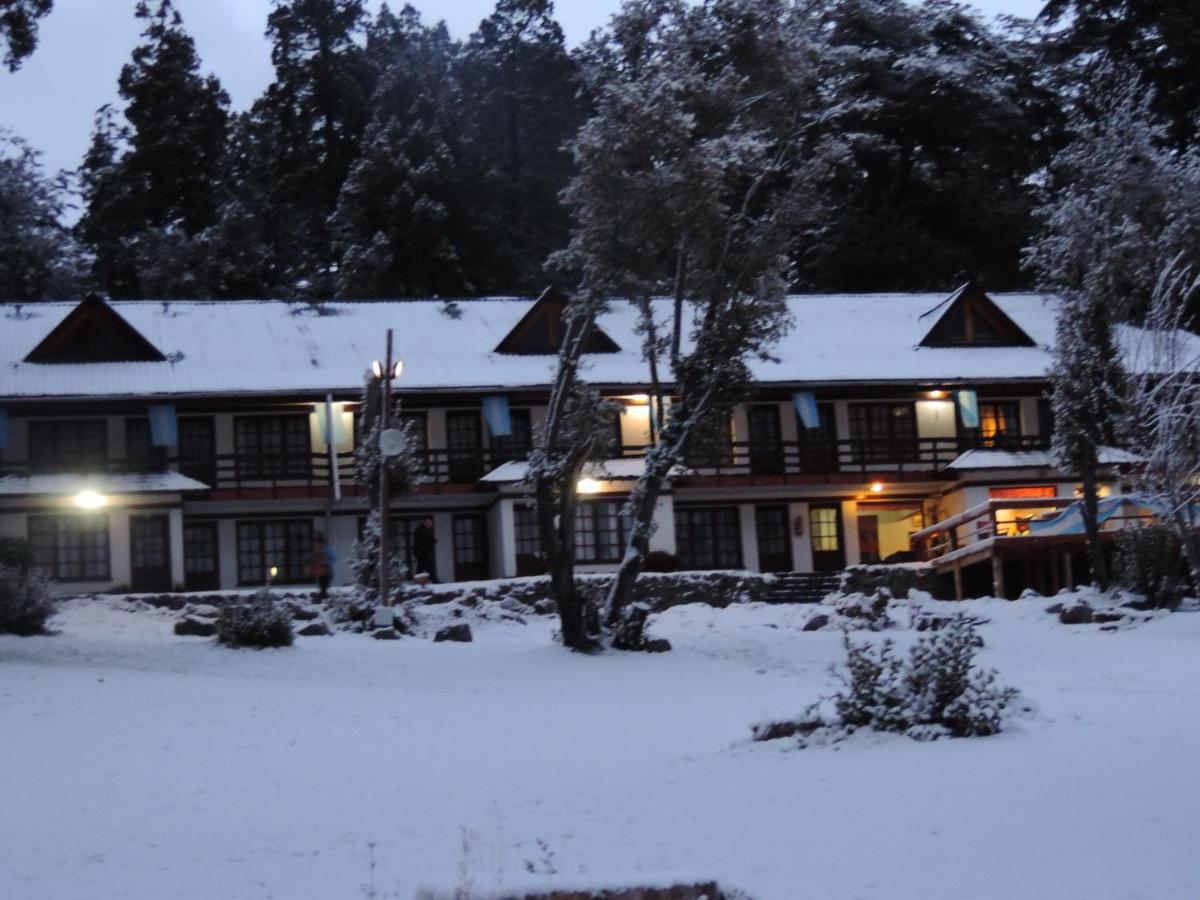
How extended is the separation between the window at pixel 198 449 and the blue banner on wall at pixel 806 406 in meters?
13.8

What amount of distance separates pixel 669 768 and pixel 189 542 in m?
25.9

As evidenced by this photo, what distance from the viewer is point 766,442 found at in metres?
39.2

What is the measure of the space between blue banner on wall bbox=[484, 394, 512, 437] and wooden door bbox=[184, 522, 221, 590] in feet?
22.7

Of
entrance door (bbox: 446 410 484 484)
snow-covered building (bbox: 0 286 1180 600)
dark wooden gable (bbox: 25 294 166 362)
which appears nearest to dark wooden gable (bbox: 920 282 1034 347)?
snow-covered building (bbox: 0 286 1180 600)

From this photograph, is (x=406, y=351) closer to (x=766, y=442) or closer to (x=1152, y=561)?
(x=766, y=442)

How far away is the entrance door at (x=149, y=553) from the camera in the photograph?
35188 mm

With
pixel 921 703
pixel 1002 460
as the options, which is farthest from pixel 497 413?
pixel 921 703

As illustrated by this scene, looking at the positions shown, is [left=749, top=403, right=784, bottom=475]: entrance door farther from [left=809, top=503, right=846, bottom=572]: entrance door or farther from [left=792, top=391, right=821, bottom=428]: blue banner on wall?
[left=809, top=503, right=846, bottom=572]: entrance door

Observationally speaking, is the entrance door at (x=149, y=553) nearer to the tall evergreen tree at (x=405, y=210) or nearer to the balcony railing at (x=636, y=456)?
the balcony railing at (x=636, y=456)

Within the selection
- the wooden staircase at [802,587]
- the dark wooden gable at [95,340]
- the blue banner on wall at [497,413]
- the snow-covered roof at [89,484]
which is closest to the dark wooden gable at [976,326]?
the wooden staircase at [802,587]

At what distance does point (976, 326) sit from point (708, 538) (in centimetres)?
932

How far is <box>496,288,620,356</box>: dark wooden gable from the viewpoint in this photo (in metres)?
38.8

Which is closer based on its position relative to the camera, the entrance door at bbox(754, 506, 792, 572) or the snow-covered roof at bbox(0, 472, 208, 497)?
the snow-covered roof at bbox(0, 472, 208, 497)

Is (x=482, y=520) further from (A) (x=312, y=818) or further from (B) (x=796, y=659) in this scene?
(A) (x=312, y=818)
